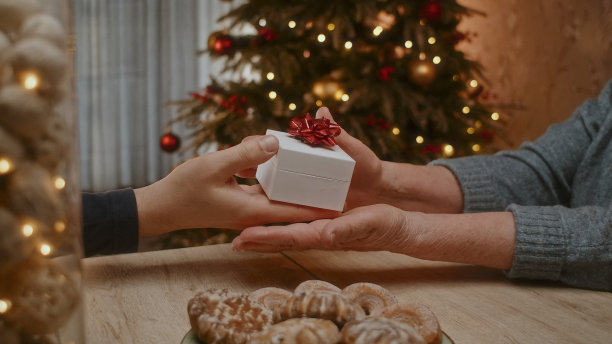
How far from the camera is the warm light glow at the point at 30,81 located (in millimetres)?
328

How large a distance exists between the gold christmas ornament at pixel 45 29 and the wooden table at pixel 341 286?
0.37 m

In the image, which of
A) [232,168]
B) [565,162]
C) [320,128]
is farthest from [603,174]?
[232,168]

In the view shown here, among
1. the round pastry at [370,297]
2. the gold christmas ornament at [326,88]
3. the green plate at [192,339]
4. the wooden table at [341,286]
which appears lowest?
the wooden table at [341,286]

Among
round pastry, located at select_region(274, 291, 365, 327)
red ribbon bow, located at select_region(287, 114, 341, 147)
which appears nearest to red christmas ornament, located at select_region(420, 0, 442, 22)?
red ribbon bow, located at select_region(287, 114, 341, 147)

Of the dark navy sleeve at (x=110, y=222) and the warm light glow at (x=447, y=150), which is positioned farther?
the warm light glow at (x=447, y=150)

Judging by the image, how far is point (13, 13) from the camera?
328mm

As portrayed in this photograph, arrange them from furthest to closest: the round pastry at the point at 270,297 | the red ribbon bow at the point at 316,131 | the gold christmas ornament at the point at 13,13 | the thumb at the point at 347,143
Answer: the thumb at the point at 347,143
the red ribbon bow at the point at 316,131
the round pastry at the point at 270,297
the gold christmas ornament at the point at 13,13

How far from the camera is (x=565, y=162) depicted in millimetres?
1143

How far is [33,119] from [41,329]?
0.14 m

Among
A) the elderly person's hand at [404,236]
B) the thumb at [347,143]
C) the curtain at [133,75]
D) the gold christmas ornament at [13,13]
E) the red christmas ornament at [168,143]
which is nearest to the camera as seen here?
the gold christmas ornament at [13,13]

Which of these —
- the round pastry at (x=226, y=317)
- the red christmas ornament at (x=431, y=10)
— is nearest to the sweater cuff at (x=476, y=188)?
the round pastry at (x=226, y=317)

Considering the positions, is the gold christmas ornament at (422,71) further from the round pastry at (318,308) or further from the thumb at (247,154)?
the round pastry at (318,308)

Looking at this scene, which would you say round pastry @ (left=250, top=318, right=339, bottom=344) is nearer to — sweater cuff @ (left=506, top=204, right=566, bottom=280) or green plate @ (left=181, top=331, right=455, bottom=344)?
green plate @ (left=181, top=331, right=455, bottom=344)

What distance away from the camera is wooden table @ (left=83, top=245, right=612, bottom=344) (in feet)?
2.13
